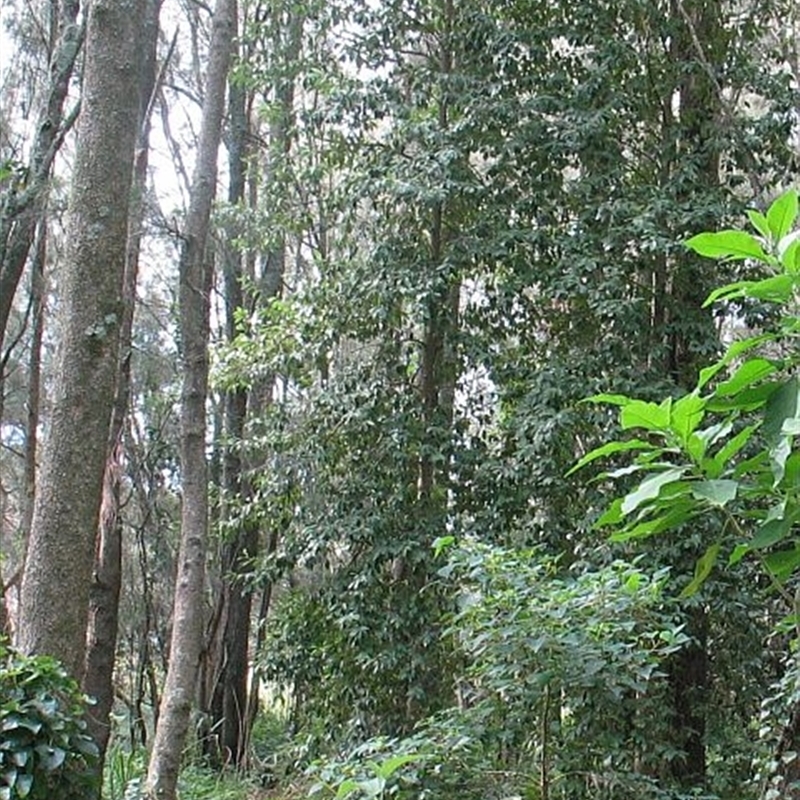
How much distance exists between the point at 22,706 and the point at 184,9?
10.2 m

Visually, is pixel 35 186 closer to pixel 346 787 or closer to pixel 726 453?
pixel 346 787

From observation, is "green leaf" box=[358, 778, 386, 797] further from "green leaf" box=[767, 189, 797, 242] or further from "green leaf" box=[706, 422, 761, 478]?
"green leaf" box=[767, 189, 797, 242]

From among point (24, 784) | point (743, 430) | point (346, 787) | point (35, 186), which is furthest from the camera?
point (35, 186)

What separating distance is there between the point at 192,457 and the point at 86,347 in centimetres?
167

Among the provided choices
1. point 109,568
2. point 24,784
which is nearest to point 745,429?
point 24,784

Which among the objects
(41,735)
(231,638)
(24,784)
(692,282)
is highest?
(692,282)

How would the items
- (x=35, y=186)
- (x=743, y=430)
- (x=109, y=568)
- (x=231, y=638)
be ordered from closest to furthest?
(x=743, y=430), (x=35, y=186), (x=109, y=568), (x=231, y=638)

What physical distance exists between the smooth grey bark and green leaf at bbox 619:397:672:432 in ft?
8.45

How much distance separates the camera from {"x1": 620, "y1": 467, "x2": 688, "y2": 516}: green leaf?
1.41 metres

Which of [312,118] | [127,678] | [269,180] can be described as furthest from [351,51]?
[127,678]

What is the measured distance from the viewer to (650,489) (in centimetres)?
142

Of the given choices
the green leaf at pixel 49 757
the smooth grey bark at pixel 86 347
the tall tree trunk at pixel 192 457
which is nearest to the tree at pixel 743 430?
the green leaf at pixel 49 757

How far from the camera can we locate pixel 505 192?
6.07 m

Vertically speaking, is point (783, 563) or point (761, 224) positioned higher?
point (761, 224)
